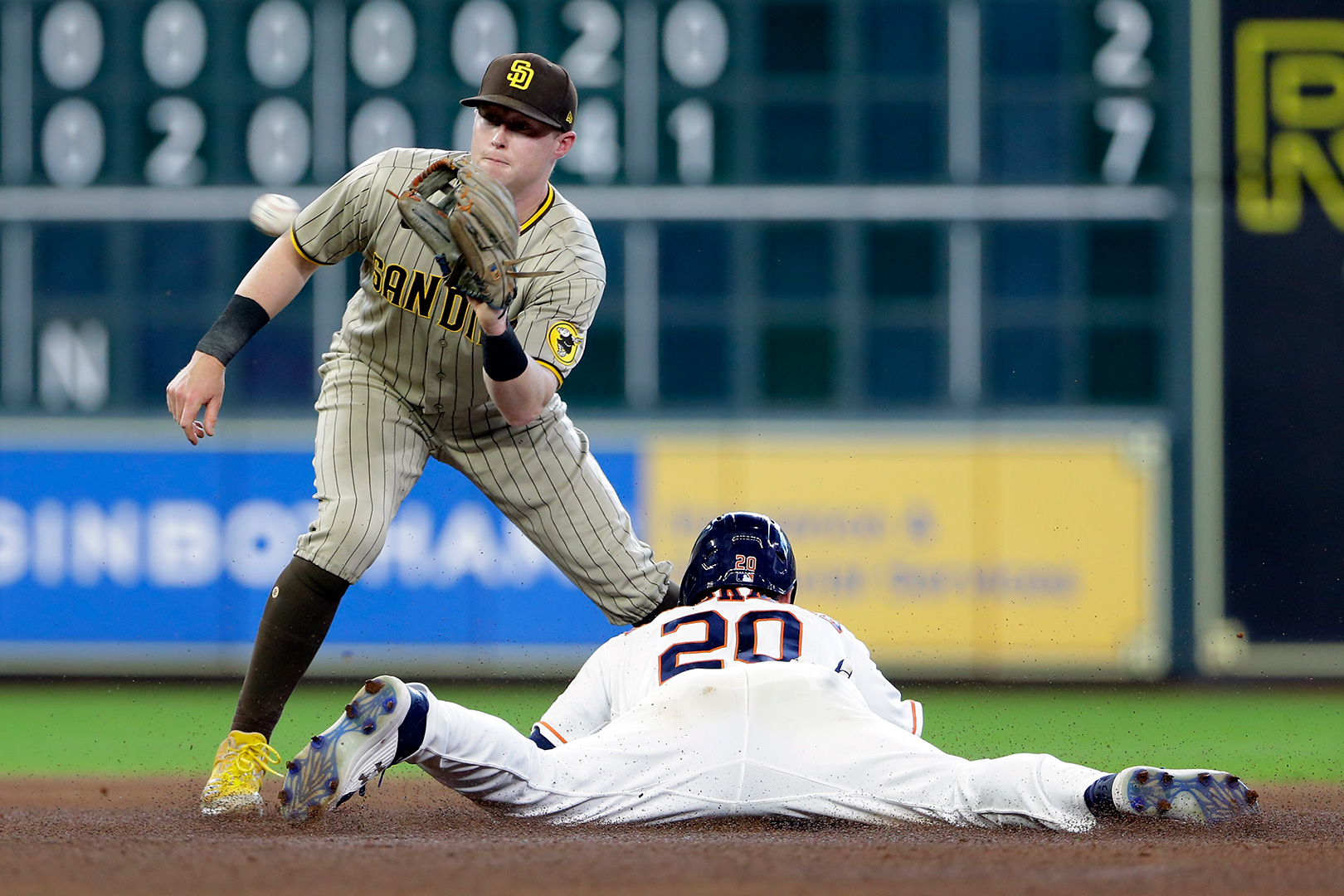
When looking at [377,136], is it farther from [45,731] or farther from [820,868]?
[820,868]

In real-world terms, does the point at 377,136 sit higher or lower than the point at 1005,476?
higher

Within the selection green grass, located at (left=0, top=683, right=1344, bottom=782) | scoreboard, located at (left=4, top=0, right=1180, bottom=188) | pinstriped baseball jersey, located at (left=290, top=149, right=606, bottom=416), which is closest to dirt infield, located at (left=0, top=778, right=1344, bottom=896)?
pinstriped baseball jersey, located at (left=290, top=149, right=606, bottom=416)

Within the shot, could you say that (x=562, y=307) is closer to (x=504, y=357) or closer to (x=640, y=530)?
(x=504, y=357)

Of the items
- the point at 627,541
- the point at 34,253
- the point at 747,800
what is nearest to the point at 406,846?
the point at 747,800

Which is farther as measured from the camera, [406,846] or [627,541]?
[627,541]

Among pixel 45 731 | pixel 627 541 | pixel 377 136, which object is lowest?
pixel 45 731

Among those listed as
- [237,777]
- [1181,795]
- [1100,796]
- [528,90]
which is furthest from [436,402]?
[1181,795]

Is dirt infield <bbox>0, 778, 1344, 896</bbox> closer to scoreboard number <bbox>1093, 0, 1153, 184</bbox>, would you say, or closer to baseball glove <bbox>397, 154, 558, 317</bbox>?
baseball glove <bbox>397, 154, 558, 317</bbox>

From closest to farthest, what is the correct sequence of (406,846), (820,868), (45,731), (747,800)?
(820,868) < (406,846) < (747,800) < (45,731)
